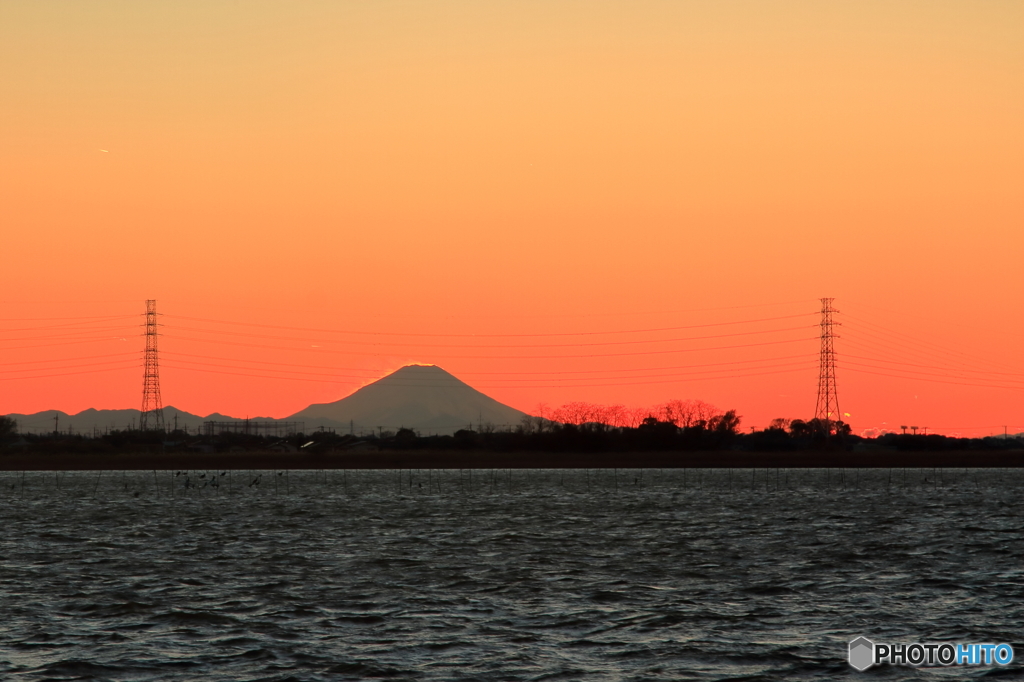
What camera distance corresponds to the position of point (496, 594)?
38312 millimetres

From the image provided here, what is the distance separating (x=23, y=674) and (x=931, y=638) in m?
23.5

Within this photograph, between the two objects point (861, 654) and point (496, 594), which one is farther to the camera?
point (496, 594)

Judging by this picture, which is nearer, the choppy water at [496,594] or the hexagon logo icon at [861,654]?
the hexagon logo icon at [861,654]

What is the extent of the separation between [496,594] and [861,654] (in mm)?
14241

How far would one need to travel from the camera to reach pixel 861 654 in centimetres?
2764

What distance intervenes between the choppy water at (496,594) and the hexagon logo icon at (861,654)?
459 millimetres

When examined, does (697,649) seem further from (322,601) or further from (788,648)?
(322,601)

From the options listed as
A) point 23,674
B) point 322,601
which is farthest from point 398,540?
point 23,674

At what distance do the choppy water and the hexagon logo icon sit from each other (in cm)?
46

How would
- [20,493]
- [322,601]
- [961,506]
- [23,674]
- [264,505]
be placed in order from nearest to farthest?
[23,674] < [322,601] < [961,506] < [264,505] < [20,493]

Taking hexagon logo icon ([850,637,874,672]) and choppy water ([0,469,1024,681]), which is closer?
hexagon logo icon ([850,637,874,672])

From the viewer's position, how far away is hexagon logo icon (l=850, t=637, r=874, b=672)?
26.6 meters

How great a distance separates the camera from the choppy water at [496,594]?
89.7ft

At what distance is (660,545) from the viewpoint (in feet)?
185
